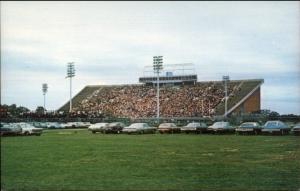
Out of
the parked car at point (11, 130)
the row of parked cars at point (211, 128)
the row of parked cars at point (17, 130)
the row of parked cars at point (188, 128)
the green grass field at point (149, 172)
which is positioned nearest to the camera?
the green grass field at point (149, 172)

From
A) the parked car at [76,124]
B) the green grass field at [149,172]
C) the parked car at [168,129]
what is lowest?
the green grass field at [149,172]

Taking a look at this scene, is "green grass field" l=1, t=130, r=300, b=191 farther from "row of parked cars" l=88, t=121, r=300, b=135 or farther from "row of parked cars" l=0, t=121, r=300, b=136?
"row of parked cars" l=88, t=121, r=300, b=135

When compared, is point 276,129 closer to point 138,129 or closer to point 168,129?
point 168,129

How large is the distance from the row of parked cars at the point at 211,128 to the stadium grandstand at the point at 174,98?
1378cm

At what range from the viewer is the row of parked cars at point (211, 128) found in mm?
39875

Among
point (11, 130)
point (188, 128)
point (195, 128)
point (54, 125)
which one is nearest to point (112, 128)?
point (188, 128)

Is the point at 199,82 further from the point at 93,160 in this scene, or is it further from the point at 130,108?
the point at 93,160

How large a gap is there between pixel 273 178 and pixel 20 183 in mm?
6289

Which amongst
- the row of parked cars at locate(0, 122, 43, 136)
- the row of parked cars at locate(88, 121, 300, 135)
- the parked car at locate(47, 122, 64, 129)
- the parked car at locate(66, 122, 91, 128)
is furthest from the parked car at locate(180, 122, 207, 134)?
the parked car at locate(66, 122, 91, 128)

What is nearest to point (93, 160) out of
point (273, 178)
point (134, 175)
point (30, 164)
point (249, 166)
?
point (30, 164)

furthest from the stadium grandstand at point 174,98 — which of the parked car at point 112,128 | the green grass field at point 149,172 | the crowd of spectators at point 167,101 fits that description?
the green grass field at point 149,172

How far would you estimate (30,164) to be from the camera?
15.7 m

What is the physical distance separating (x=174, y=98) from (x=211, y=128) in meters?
19.4

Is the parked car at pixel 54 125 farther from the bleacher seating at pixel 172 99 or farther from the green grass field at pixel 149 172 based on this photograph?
the green grass field at pixel 149 172
